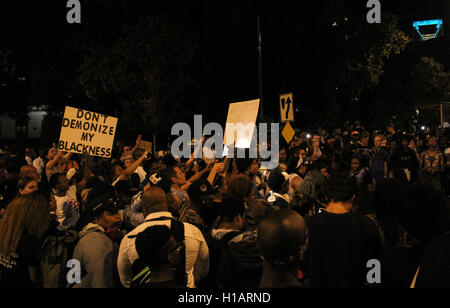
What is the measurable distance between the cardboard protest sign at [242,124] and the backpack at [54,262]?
5.25 metres

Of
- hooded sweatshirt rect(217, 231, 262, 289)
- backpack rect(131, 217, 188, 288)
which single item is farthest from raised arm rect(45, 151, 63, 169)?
hooded sweatshirt rect(217, 231, 262, 289)

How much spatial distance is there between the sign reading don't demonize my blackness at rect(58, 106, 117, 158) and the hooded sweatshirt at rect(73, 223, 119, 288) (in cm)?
419

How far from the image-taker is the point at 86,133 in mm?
7977

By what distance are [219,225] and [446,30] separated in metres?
55.9

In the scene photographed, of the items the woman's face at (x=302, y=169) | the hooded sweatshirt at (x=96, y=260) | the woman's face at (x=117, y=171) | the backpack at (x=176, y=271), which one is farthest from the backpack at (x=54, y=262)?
the woman's face at (x=302, y=169)

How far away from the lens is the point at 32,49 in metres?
26.6

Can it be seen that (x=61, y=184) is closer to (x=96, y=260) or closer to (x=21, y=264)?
(x=21, y=264)

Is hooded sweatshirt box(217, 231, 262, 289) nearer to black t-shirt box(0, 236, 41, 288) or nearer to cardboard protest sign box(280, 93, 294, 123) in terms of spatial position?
black t-shirt box(0, 236, 41, 288)

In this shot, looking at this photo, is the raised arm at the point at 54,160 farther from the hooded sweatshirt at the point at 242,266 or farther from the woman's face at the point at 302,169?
the hooded sweatshirt at the point at 242,266

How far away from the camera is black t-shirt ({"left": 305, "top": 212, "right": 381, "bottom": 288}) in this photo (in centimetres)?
345

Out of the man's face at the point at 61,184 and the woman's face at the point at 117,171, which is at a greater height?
the woman's face at the point at 117,171

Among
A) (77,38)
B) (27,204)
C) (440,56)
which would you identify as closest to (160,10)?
(77,38)

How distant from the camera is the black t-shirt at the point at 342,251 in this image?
345 cm

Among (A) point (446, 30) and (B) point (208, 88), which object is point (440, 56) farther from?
(B) point (208, 88)
